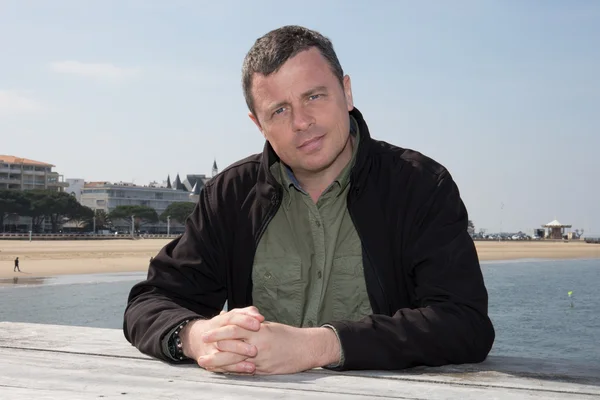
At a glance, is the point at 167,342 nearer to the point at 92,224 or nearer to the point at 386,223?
the point at 386,223

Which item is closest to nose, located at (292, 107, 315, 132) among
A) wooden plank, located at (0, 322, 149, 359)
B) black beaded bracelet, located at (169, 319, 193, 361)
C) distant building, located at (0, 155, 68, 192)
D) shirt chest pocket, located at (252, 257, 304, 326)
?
shirt chest pocket, located at (252, 257, 304, 326)

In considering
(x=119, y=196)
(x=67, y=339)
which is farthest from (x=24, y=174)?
(x=67, y=339)

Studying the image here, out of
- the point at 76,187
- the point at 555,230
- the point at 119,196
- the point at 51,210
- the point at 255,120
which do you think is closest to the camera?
the point at 255,120

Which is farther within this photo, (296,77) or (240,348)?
(296,77)

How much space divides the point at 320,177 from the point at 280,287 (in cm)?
41

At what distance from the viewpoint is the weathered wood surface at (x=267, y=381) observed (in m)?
1.65

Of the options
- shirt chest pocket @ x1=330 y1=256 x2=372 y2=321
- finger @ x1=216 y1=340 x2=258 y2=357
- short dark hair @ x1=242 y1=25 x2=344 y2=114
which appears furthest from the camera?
shirt chest pocket @ x1=330 y1=256 x2=372 y2=321

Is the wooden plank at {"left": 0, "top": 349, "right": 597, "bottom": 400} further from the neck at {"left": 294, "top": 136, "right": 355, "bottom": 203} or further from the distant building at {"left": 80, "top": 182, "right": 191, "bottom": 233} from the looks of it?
the distant building at {"left": 80, "top": 182, "right": 191, "bottom": 233}

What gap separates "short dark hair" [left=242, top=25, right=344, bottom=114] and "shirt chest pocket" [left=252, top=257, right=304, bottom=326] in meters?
0.55

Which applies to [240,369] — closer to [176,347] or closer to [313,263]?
[176,347]

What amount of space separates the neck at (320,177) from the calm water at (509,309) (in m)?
10.1

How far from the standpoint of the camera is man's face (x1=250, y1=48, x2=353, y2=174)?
2303mm

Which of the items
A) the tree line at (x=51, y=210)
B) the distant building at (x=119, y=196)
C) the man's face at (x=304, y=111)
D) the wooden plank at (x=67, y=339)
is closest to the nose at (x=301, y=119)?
the man's face at (x=304, y=111)

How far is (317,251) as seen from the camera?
2.42 metres
